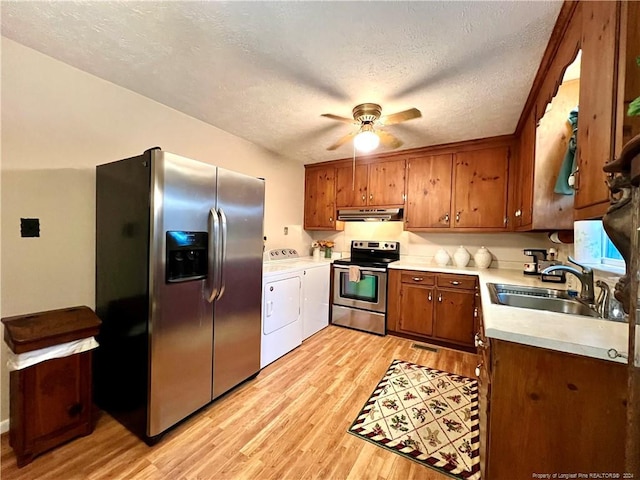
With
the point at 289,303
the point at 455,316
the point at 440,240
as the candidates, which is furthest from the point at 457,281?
the point at 289,303

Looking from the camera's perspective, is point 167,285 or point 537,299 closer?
point 167,285

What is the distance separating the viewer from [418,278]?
10.6 ft

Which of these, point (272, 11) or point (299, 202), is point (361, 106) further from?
point (299, 202)

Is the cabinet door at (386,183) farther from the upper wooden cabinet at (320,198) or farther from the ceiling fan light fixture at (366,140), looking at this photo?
the ceiling fan light fixture at (366,140)

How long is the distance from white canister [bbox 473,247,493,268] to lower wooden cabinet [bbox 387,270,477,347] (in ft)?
1.73

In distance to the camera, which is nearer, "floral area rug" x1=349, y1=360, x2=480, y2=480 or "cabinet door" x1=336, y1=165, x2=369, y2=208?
"floral area rug" x1=349, y1=360, x2=480, y2=480

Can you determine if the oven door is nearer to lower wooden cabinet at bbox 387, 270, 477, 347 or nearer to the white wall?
lower wooden cabinet at bbox 387, 270, 477, 347

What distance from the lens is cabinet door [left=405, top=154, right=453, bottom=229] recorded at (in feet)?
11.0

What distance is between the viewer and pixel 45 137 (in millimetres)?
1785

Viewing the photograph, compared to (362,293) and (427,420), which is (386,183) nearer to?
(362,293)

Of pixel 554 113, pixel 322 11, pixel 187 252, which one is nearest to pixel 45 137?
pixel 187 252

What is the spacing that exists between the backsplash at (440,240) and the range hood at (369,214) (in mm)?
362

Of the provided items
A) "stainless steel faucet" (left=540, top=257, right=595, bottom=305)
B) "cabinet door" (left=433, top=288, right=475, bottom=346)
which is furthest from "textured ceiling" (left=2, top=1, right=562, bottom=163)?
"cabinet door" (left=433, top=288, right=475, bottom=346)

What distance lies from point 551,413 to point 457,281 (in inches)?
81.4
